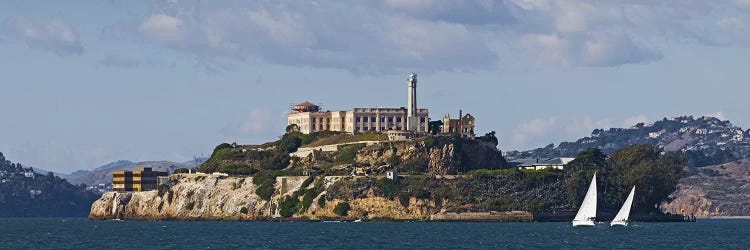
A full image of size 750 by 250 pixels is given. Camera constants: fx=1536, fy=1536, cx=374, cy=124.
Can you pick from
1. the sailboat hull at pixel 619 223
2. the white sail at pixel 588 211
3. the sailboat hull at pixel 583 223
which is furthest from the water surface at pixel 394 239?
the sailboat hull at pixel 619 223

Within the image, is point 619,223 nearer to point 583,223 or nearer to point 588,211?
point 588,211

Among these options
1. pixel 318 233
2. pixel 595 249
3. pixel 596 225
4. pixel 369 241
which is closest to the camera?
pixel 595 249

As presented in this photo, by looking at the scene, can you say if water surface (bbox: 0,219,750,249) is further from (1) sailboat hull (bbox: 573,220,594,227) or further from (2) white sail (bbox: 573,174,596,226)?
(2) white sail (bbox: 573,174,596,226)

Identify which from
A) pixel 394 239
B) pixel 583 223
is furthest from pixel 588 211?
pixel 394 239

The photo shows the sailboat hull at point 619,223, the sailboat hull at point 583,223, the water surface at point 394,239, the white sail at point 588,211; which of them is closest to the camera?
the water surface at point 394,239

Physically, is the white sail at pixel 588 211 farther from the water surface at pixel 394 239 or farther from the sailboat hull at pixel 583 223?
the water surface at pixel 394 239

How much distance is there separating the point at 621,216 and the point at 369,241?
55.4m

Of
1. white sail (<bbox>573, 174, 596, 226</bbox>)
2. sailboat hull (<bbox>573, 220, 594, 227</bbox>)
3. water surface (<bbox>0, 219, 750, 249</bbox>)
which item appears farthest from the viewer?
white sail (<bbox>573, 174, 596, 226</bbox>)

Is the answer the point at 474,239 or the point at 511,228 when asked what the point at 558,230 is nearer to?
the point at 511,228

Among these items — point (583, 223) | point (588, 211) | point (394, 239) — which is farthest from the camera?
point (588, 211)

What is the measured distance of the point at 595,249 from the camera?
128500mm

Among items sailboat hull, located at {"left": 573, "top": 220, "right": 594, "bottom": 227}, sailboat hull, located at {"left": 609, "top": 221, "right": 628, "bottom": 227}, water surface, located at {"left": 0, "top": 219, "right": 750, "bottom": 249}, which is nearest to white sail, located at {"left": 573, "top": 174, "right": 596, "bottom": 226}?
sailboat hull, located at {"left": 573, "top": 220, "right": 594, "bottom": 227}

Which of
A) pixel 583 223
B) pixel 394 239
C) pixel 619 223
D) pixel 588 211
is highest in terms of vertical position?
pixel 588 211

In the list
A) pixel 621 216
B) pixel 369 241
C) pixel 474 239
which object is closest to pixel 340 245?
pixel 369 241
